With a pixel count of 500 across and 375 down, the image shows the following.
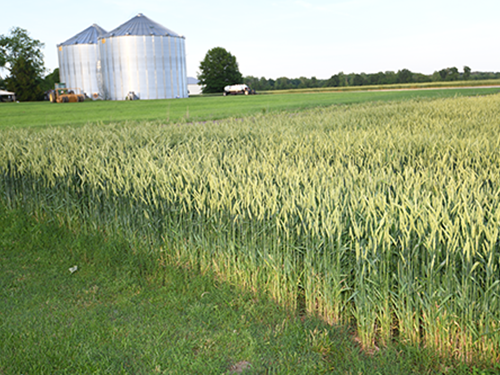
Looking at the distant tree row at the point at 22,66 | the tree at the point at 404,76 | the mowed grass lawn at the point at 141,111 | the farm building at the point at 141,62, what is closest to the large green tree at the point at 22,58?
the distant tree row at the point at 22,66

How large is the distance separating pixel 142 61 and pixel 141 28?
15.4ft

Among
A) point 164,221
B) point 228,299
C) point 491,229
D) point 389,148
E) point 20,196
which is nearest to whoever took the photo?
point 491,229

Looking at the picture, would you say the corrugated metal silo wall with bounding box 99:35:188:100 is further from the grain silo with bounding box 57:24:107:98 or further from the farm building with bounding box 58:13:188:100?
the grain silo with bounding box 57:24:107:98

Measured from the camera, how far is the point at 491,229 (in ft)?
9.34

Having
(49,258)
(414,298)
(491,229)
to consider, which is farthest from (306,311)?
(49,258)

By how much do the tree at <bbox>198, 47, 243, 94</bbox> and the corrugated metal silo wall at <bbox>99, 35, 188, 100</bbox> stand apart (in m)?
32.2

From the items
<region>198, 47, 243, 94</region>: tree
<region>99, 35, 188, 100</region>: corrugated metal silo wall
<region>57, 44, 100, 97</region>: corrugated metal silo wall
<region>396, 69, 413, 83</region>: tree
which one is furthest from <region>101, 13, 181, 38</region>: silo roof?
<region>396, 69, 413, 83</region>: tree

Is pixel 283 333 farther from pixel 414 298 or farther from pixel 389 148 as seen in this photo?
pixel 389 148

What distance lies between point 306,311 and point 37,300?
2735 mm

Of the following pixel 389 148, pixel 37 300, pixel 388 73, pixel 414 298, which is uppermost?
pixel 388 73

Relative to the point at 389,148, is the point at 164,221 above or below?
below

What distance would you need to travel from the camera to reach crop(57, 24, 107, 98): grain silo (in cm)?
5900

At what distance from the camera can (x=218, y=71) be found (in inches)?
3408

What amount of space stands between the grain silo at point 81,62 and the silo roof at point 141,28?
21.8ft
